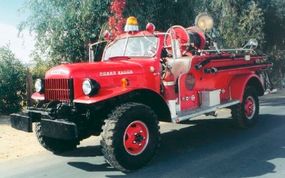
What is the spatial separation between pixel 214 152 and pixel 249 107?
8.85ft

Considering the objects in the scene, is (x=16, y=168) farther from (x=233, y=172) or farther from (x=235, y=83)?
(x=235, y=83)

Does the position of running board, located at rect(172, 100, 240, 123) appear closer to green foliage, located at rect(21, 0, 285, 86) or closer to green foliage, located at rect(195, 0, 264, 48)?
green foliage, located at rect(21, 0, 285, 86)

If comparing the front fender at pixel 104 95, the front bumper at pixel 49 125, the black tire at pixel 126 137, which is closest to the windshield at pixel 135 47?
the front fender at pixel 104 95

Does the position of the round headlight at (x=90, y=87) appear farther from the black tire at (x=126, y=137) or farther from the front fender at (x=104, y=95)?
the black tire at (x=126, y=137)

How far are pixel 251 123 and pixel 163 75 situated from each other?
3.04m

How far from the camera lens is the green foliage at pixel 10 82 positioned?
1341cm

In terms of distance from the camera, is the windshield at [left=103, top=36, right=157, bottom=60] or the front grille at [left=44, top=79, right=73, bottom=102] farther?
the windshield at [left=103, top=36, right=157, bottom=60]

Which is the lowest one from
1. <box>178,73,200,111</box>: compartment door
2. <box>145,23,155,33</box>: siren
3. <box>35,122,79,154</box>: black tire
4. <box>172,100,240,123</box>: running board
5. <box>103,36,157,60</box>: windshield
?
<box>35,122,79,154</box>: black tire

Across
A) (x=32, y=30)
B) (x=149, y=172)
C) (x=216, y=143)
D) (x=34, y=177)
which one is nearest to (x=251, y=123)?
(x=216, y=143)

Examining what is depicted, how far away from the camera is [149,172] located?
5.63 m

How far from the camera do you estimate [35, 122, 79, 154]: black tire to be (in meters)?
6.76

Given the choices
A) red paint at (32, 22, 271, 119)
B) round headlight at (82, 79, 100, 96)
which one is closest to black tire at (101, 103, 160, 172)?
red paint at (32, 22, 271, 119)

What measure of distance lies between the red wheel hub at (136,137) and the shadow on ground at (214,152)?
0.33 m

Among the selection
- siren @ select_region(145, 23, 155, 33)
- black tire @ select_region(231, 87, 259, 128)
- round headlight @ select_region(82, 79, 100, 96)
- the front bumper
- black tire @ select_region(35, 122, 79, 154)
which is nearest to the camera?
the front bumper
